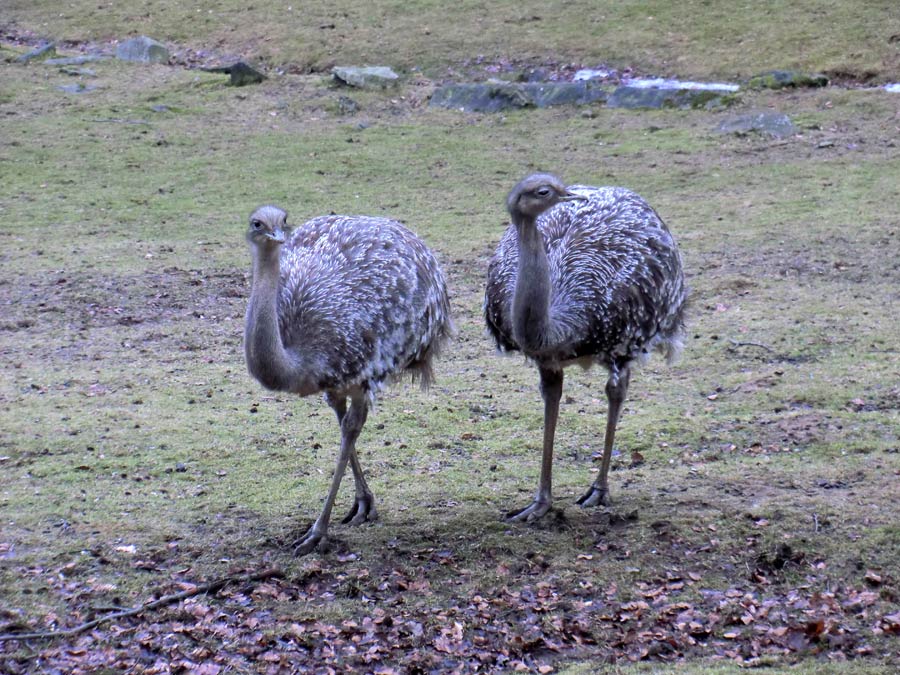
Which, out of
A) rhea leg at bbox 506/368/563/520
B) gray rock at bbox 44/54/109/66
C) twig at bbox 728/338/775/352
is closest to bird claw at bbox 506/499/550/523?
rhea leg at bbox 506/368/563/520

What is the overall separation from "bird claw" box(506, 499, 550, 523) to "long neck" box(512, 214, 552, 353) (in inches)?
40.2

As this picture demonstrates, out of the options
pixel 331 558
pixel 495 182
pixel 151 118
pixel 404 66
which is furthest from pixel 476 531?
pixel 404 66

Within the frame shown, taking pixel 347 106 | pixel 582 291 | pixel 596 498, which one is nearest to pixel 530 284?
pixel 582 291

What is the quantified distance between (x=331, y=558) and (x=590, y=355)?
5.54ft

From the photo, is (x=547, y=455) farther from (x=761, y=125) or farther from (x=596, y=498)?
(x=761, y=125)

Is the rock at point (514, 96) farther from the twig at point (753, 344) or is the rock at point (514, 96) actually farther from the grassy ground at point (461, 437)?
the twig at point (753, 344)

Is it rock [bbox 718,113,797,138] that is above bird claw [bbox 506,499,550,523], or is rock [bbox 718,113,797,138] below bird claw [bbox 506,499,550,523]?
above

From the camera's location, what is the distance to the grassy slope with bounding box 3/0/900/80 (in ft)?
61.8

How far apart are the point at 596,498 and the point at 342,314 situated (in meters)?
1.70

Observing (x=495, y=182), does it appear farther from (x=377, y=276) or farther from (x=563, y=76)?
(x=377, y=276)

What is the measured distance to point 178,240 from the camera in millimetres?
12773

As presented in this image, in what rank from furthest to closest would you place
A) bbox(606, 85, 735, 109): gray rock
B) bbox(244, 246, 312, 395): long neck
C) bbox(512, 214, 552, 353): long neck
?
bbox(606, 85, 735, 109): gray rock, bbox(512, 214, 552, 353): long neck, bbox(244, 246, 312, 395): long neck

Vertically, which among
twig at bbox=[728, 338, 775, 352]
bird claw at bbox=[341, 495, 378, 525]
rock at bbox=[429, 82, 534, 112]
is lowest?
bird claw at bbox=[341, 495, 378, 525]

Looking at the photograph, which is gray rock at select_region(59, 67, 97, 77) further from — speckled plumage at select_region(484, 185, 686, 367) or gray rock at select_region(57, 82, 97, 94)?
speckled plumage at select_region(484, 185, 686, 367)
